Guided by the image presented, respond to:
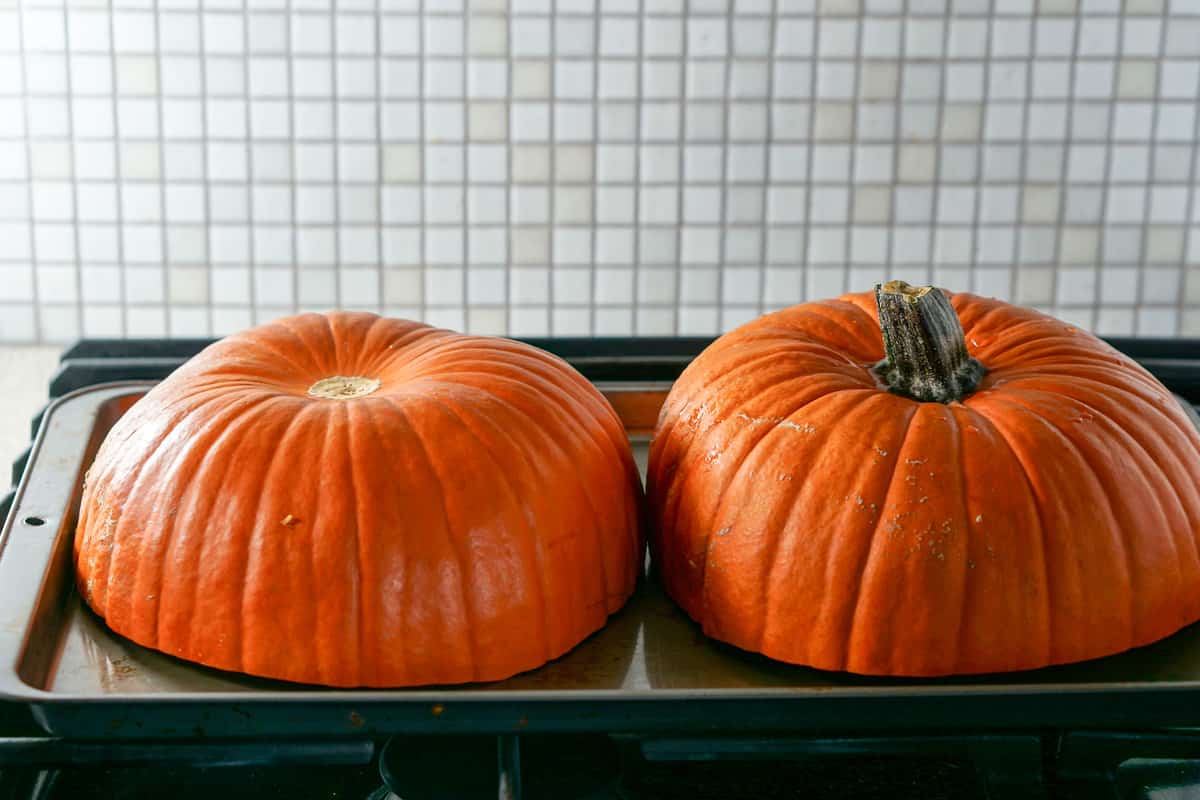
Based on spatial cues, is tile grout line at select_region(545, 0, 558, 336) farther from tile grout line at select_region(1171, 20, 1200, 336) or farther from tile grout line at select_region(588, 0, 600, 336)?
tile grout line at select_region(1171, 20, 1200, 336)

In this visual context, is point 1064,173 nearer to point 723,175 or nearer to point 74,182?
point 723,175

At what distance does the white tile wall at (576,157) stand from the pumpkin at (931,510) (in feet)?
3.58

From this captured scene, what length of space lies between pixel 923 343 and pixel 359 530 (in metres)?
0.37

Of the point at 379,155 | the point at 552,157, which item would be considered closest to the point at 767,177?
the point at 552,157

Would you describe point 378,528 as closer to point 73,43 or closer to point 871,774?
point 871,774

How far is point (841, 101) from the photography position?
6.23 feet

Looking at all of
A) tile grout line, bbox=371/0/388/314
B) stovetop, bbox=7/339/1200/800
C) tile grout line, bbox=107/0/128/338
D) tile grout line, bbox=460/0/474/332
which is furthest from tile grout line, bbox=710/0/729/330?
stovetop, bbox=7/339/1200/800

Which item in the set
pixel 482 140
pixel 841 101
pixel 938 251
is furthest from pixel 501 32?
pixel 938 251

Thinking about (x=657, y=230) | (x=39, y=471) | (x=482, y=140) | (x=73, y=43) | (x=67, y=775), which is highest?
(x=73, y=43)

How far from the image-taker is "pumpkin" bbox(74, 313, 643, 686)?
75 centimetres

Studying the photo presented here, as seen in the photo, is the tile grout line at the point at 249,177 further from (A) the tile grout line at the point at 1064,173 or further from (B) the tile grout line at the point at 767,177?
(A) the tile grout line at the point at 1064,173

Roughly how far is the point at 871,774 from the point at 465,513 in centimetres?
28

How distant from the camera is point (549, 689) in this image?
73 centimetres

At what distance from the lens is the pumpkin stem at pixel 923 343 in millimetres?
823
